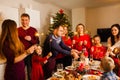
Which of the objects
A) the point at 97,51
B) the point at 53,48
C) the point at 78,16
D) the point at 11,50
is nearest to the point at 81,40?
the point at 97,51

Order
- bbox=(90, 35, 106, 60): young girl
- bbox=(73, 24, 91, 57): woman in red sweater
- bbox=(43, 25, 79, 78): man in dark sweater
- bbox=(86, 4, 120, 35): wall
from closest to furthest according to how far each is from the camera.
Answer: bbox=(43, 25, 79, 78): man in dark sweater, bbox=(90, 35, 106, 60): young girl, bbox=(73, 24, 91, 57): woman in red sweater, bbox=(86, 4, 120, 35): wall

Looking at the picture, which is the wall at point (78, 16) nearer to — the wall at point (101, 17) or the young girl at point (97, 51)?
the wall at point (101, 17)

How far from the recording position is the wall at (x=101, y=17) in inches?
258

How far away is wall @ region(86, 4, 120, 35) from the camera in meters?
6.55

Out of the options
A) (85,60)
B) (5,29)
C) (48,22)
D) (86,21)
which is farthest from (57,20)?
(5,29)

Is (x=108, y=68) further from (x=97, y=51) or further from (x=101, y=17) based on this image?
(x=101, y=17)

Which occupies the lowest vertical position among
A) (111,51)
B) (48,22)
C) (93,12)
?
(111,51)

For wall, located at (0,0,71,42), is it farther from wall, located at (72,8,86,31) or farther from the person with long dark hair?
the person with long dark hair

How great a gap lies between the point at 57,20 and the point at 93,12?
2.36 metres

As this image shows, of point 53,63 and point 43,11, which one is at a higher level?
point 43,11

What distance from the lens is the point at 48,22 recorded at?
5.71 meters

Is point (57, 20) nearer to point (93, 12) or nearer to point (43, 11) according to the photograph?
point (43, 11)

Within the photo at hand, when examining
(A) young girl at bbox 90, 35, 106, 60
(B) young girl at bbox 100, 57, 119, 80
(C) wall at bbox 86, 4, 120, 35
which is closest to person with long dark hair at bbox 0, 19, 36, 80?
(B) young girl at bbox 100, 57, 119, 80

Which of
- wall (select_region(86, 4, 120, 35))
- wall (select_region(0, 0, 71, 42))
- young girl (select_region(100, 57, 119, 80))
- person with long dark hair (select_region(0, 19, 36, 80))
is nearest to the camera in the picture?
young girl (select_region(100, 57, 119, 80))
